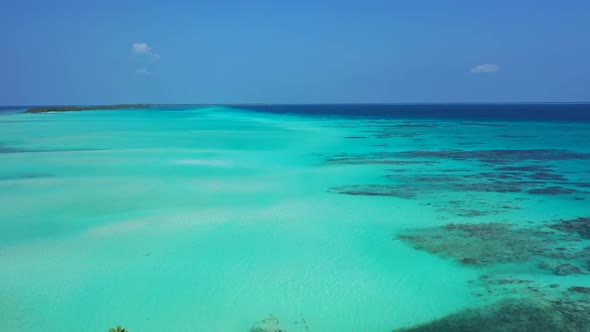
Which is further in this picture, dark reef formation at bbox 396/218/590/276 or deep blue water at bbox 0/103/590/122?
deep blue water at bbox 0/103/590/122

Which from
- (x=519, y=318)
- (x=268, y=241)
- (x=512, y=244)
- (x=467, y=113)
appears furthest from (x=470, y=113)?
(x=519, y=318)

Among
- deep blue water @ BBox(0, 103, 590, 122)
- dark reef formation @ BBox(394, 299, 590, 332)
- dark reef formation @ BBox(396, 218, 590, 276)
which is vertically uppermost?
deep blue water @ BBox(0, 103, 590, 122)

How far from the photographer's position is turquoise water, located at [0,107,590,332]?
5918mm

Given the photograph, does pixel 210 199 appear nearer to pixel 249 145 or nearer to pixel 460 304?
pixel 460 304

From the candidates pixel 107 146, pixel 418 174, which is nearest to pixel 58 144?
pixel 107 146

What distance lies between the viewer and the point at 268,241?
8.31 meters

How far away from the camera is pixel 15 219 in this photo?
951 centimetres

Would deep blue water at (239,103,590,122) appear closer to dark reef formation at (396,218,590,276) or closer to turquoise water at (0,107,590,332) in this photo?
turquoise water at (0,107,590,332)

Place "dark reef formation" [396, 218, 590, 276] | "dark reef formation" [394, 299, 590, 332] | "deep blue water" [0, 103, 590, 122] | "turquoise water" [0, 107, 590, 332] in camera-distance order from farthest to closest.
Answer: "deep blue water" [0, 103, 590, 122] → "dark reef formation" [396, 218, 590, 276] → "turquoise water" [0, 107, 590, 332] → "dark reef formation" [394, 299, 590, 332]

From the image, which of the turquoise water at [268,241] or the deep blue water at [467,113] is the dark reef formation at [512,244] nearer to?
the turquoise water at [268,241]

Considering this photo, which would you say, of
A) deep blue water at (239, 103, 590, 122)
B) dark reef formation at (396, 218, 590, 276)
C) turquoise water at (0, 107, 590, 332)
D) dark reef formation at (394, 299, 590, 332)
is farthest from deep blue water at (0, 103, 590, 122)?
dark reef formation at (394, 299, 590, 332)

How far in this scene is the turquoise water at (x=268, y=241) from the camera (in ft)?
19.4

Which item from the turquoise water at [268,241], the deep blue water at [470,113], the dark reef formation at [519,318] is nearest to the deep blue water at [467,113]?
the deep blue water at [470,113]

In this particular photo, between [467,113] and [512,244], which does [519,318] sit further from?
[467,113]
